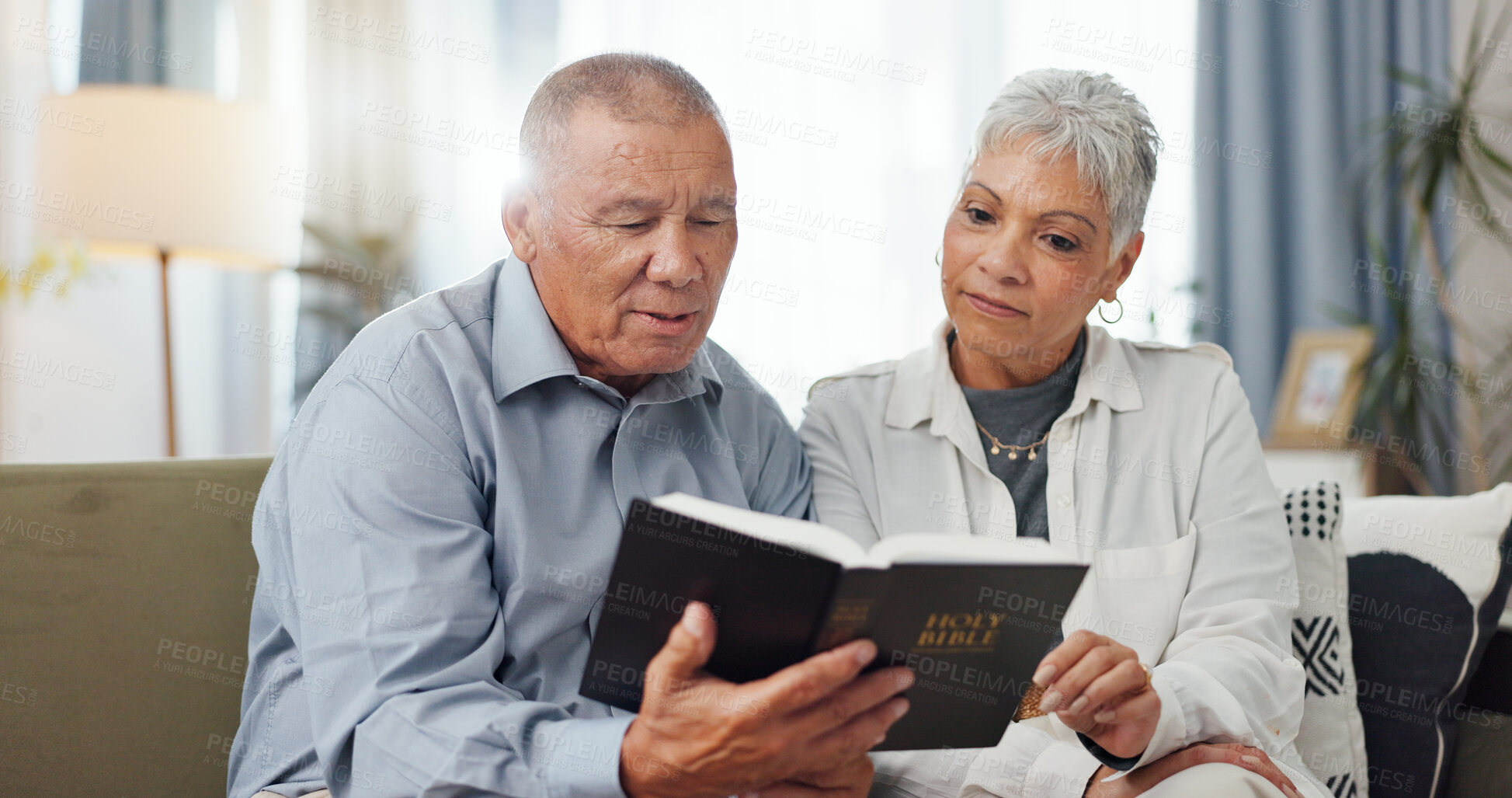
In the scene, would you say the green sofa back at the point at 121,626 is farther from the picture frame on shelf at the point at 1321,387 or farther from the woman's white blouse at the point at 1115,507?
the picture frame on shelf at the point at 1321,387

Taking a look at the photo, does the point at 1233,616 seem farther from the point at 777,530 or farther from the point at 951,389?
the point at 777,530

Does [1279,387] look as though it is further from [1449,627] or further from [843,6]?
[1449,627]

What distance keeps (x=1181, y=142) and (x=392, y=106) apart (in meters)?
2.71

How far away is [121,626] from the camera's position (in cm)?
143

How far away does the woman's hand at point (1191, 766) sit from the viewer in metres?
1.26

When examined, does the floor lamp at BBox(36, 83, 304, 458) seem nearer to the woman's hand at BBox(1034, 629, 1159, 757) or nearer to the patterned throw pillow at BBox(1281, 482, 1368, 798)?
the woman's hand at BBox(1034, 629, 1159, 757)

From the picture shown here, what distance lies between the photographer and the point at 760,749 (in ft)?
3.15

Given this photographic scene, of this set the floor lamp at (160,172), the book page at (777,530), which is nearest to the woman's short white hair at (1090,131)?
the book page at (777,530)

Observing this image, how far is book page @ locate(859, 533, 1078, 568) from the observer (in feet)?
2.86

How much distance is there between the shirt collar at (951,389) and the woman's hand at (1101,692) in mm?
445

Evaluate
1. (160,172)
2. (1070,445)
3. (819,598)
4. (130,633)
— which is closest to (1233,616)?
(1070,445)

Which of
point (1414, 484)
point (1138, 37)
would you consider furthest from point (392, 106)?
point (1414, 484)

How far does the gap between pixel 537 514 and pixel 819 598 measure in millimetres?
491

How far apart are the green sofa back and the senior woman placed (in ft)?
2.84
